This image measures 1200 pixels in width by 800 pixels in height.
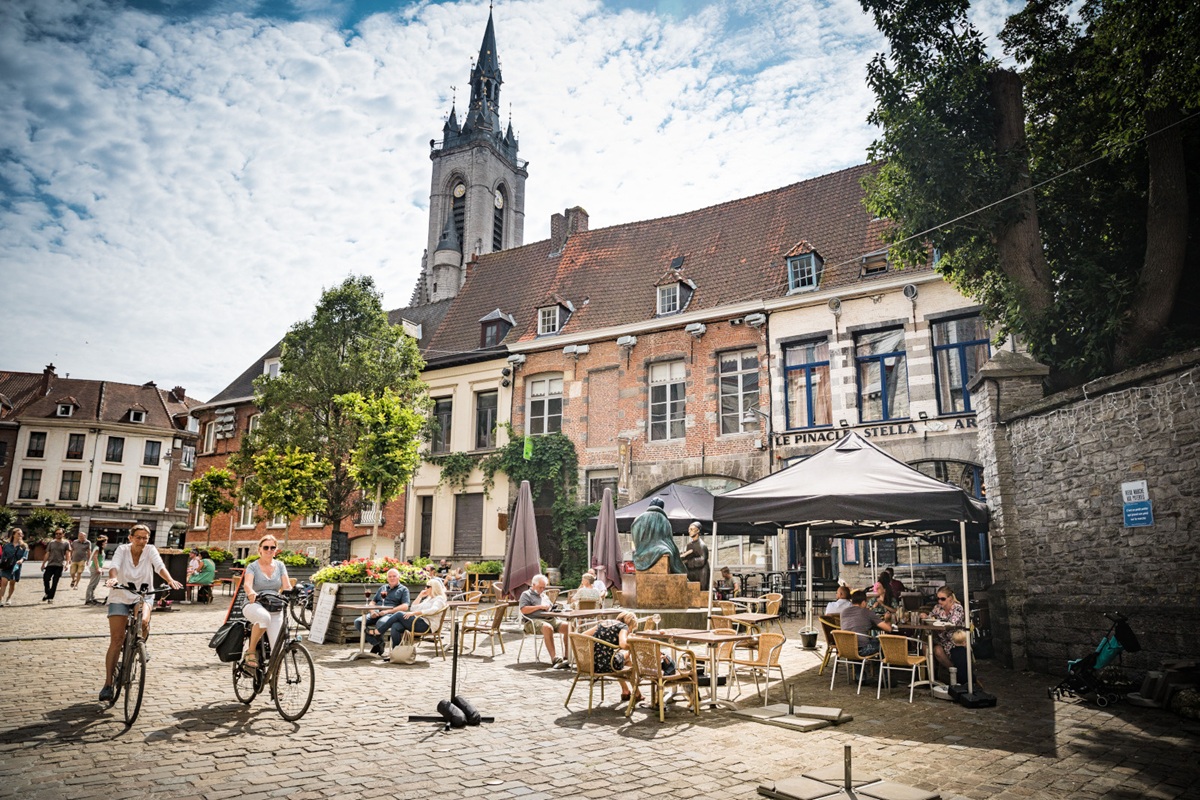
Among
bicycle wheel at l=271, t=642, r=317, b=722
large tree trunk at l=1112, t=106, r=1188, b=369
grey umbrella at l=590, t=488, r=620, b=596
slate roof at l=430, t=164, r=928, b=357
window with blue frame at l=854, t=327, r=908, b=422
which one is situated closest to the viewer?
bicycle wheel at l=271, t=642, r=317, b=722

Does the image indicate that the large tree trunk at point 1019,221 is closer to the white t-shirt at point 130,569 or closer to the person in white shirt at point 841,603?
the person in white shirt at point 841,603

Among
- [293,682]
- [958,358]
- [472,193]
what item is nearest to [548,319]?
[958,358]

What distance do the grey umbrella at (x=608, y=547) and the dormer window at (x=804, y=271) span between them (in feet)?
26.8

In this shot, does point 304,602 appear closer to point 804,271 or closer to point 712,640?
point 712,640

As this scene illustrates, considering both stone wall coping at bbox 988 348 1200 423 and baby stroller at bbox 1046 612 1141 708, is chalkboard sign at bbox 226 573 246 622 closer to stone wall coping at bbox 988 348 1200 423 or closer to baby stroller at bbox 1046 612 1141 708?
baby stroller at bbox 1046 612 1141 708

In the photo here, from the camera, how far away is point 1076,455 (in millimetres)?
8961

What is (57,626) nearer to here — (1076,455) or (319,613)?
(319,613)

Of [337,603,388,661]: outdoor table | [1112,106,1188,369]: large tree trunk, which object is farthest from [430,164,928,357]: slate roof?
[337,603,388,661]: outdoor table

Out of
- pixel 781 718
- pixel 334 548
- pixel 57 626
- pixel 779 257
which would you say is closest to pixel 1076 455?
pixel 781 718

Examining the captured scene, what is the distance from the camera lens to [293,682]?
6461 millimetres

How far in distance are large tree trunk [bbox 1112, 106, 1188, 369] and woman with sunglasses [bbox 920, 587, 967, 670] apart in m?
4.20

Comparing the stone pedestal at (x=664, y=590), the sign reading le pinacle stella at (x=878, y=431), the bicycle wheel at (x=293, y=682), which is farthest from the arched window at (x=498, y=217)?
the bicycle wheel at (x=293, y=682)

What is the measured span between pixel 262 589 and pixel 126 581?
117cm

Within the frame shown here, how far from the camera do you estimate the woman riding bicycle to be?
22.0 ft
